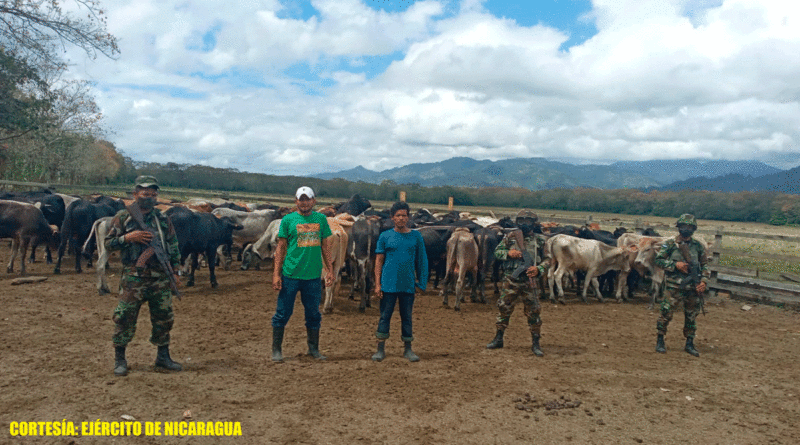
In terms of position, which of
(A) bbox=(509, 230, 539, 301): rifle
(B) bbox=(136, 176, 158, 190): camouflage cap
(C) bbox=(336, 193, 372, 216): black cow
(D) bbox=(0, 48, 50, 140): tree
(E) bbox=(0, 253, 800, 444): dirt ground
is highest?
(D) bbox=(0, 48, 50, 140): tree

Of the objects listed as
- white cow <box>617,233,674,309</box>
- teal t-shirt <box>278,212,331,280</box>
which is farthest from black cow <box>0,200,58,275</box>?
white cow <box>617,233,674,309</box>

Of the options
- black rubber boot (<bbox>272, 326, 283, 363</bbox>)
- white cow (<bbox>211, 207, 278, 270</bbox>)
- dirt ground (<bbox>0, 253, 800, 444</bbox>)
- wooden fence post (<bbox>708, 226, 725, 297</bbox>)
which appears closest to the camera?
dirt ground (<bbox>0, 253, 800, 444</bbox>)

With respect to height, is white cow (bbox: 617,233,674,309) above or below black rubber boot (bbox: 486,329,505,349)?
above

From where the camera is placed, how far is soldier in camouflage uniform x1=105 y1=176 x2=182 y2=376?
526 centimetres

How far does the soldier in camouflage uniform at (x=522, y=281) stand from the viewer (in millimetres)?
7018

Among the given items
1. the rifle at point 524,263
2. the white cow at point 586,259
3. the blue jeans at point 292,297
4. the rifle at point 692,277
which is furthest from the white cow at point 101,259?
the rifle at point 692,277

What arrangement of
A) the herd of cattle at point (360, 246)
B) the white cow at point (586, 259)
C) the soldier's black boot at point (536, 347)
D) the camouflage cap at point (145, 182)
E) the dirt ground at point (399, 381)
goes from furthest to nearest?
1. the white cow at point (586, 259)
2. the herd of cattle at point (360, 246)
3. the soldier's black boot at point (536, 347)
4. the camouflage cap at point (145, 182)
5. the dirt ground at point (399, 381)

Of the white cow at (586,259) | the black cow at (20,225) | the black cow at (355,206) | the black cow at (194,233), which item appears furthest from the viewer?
the black cow at (355,206)

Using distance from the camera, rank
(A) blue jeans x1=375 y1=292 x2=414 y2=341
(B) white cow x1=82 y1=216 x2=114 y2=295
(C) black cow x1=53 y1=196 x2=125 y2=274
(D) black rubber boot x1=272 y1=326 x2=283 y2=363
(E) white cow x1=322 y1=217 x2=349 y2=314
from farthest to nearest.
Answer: (C) black cow x1=53 y1=196 x2=125 y2=274 → (B) white cow x1=82 y1=216 x2=114 y2=295 → (E) white cow x1=322 y1=217 x2=349 y2=314 → (A) blue jeans x1=375 y1=292 x2=414 y2=341 → (D) black rubber boot x1=272 y1=326 x2=283 y2=363

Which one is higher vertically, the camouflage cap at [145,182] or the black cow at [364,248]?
the camouflage cap at [145,182]

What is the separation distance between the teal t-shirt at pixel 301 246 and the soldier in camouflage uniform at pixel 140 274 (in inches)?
51.1

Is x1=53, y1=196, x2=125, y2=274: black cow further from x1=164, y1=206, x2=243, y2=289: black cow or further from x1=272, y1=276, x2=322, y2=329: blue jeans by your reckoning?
x1=272, y1=276, x2=322, y2=329: blue jeans

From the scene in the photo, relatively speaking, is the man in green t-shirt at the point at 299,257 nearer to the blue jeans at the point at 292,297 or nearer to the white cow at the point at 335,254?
the blue jeans at the point at 292,297

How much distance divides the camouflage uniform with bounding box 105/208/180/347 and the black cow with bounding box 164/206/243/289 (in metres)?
5.32
